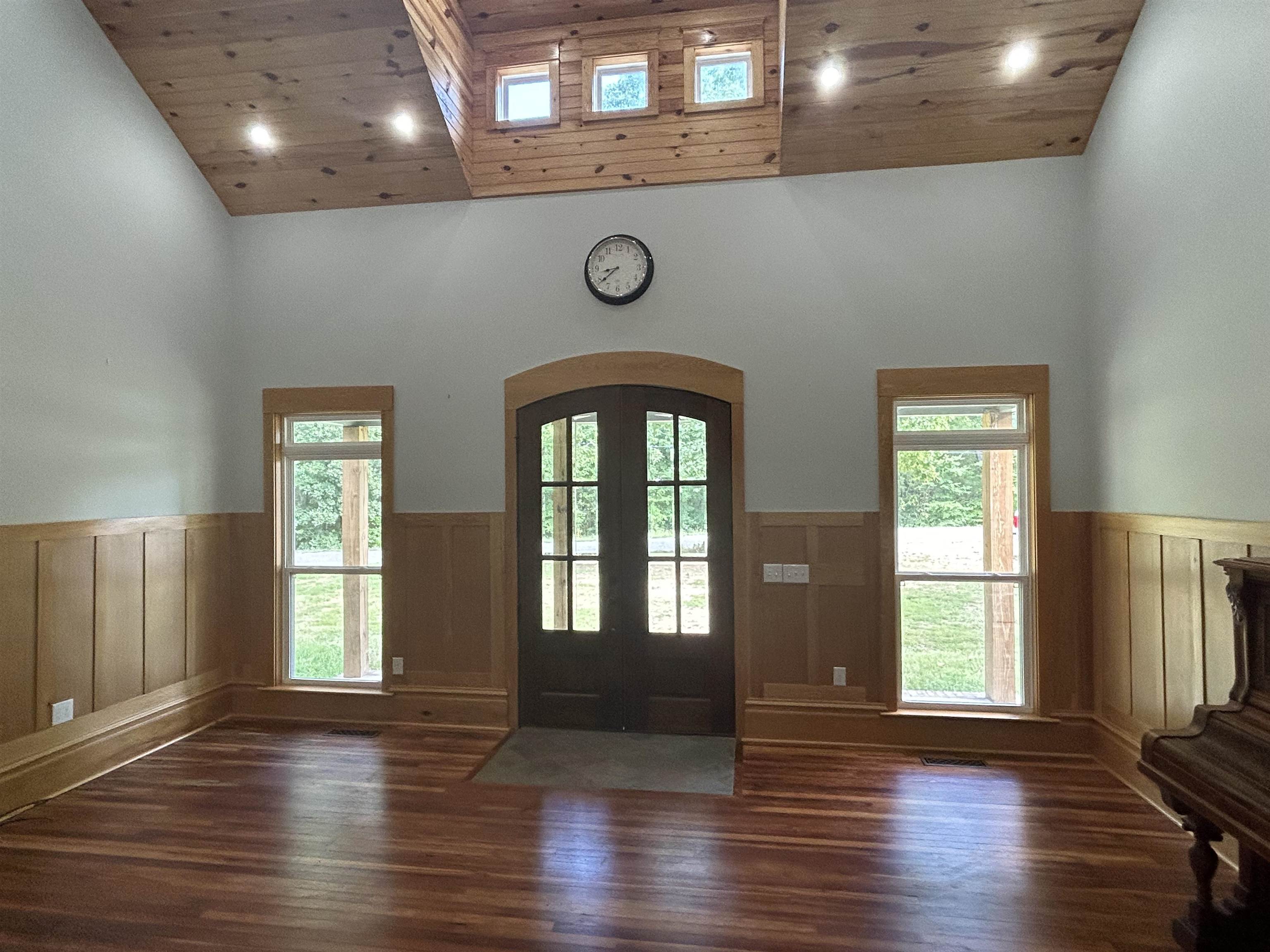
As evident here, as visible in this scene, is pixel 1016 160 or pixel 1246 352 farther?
pixel 1016 160

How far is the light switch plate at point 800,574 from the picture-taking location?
14.3ft

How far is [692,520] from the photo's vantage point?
4.54m

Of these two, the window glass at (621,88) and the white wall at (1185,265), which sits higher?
the window glass at (621,88)

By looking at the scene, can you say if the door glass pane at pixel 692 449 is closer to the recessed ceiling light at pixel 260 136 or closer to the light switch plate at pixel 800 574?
the light switch plate at pixel 800 574

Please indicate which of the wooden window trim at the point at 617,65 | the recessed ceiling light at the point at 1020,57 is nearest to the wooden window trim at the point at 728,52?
the wooden window trim at the point at 617,65

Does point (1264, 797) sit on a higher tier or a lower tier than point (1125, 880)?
higher

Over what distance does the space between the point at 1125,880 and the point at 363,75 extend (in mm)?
5348

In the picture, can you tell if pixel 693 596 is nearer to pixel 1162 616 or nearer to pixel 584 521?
pixel 584 521

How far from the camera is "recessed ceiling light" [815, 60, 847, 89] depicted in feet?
12.7

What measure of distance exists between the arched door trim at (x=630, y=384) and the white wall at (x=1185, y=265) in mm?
2019

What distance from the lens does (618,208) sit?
4594 millimetres

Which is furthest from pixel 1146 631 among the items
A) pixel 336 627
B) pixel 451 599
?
pixel 336 627

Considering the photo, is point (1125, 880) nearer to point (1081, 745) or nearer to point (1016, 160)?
point (1081, 745)

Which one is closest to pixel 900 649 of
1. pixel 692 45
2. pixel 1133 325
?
pixel 1133 325
